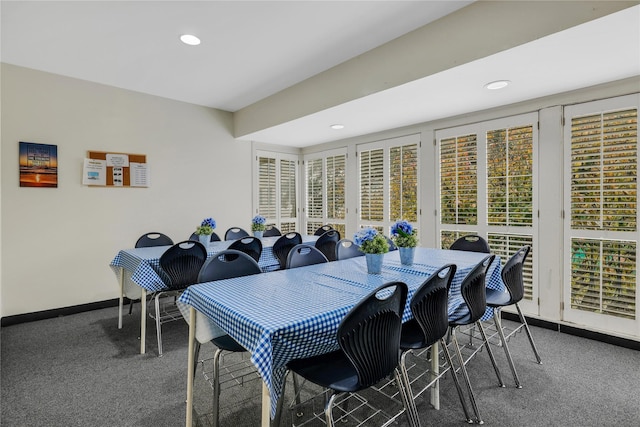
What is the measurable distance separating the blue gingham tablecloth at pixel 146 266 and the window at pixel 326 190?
193cm

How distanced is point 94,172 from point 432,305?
414cm

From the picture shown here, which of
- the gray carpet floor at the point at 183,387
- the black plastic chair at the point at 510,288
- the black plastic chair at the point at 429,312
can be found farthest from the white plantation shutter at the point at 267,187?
the black plastic chair at the point at 429,312

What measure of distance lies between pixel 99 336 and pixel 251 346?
8.84 ft

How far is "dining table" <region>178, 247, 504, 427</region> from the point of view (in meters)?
1.31

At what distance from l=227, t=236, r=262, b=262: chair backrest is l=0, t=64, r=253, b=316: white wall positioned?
1905 millimetres

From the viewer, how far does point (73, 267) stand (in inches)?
152

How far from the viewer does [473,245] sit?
321cm

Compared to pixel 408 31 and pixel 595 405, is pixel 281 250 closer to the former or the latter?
pixel 408 31

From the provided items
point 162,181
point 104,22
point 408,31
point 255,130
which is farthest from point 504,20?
point 162,181

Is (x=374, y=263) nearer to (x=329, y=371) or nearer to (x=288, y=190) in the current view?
(x=329, y=371)

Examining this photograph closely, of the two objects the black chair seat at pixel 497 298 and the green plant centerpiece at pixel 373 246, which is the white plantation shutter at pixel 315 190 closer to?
the black chair seat at pixel 497 298

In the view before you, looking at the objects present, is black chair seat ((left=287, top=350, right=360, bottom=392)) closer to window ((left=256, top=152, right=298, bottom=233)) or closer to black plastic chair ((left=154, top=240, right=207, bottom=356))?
black plastic chair ((left=154, top=240, right=207, bottom=356))

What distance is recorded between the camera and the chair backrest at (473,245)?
312 centimetres

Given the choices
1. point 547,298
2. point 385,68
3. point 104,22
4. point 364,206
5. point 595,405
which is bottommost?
point 595,405
